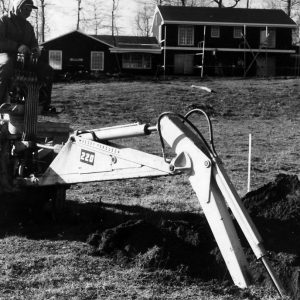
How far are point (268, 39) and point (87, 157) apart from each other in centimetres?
4536

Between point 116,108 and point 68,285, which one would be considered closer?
point 68,285

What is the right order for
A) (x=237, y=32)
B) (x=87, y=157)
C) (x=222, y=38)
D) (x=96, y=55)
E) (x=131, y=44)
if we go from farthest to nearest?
(x=237, y=32), (x=131, y=44), (x=222, y=38), (x=96, y=55), (x=87, y=157)

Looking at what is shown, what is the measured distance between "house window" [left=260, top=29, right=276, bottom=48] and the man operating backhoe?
43.1 m

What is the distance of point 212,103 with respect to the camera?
2778cm

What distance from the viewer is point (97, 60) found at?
1950 inches

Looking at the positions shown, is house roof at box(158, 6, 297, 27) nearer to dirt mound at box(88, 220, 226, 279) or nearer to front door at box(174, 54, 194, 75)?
front door at box(174, 54, 194, 75)

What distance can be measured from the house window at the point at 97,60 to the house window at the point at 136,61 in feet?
5.68

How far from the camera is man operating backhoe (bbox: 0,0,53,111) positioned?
311 inches

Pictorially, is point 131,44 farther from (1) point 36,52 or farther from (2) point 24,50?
(2) point 24,50

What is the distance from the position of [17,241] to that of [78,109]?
18244 millimetres

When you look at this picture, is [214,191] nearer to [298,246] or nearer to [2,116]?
[298,246]

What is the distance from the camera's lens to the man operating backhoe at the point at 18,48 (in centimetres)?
791

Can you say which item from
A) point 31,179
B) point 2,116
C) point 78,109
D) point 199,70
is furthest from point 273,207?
point 199,70

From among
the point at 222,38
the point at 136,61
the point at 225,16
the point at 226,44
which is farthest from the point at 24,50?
the point at 225,16
